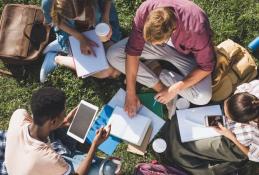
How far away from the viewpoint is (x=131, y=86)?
5012mm

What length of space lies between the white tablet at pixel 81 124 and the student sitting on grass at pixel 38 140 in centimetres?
82

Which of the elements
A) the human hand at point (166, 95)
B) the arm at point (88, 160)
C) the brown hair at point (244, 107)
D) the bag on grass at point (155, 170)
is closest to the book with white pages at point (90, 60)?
the human hand at point (166, 95)

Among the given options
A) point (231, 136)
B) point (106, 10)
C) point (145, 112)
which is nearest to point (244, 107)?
point (231, 136)

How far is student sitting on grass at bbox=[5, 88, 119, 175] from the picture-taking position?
402 cm

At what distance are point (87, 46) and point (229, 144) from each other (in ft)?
6.46

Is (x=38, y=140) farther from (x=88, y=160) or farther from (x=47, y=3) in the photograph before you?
(x=47, y=3)

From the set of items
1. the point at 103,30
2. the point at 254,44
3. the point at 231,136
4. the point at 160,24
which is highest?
the point at 160,24

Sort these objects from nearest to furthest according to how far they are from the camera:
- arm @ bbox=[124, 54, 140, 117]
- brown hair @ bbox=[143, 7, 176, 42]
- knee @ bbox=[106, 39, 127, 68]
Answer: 1. brown hair @ bbox=[143, 7, 176, 42]
2. arm @ bbox=[124, 54, 140, 117]
3. knee @ bbox=[106, 39, 127, 68]

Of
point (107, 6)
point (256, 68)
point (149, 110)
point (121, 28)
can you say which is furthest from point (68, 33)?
point (256, 68)

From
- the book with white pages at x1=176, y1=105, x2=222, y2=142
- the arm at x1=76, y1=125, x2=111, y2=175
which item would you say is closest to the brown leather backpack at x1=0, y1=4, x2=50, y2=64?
the arm at x1=76, y1=125, x2=111, y2=175

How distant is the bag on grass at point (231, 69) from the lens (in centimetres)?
500

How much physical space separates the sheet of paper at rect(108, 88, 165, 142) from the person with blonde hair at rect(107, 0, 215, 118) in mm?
135

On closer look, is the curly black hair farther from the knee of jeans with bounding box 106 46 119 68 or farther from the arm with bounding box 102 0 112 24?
the arm with bounding box 102 0 112 24

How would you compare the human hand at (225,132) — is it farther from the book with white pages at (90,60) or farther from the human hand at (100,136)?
the book with white pages at (90,60)
